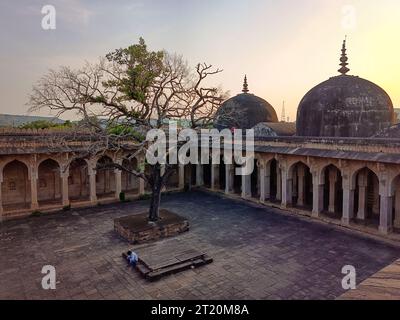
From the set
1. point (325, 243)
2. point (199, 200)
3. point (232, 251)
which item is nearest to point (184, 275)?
point (232, 251)

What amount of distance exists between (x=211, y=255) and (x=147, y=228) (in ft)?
12.2

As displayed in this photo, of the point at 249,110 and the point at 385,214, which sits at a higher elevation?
the point at 249,110

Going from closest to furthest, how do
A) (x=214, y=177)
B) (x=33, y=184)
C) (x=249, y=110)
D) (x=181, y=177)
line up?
(x=33, y=184) → (x=214, y=177) → (x=181, y=177) → (x=249, y=110)

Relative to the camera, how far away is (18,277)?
38.2ft

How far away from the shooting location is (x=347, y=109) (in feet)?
65.4

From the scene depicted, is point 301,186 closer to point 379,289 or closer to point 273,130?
point 273,130

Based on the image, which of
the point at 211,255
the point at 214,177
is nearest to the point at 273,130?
the point at 214,177

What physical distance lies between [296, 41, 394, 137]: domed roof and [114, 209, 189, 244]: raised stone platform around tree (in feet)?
36.6

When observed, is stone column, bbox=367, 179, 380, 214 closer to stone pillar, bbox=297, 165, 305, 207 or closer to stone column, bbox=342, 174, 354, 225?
stone column, bbox=342, 174, 354, 225

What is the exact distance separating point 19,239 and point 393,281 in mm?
16596

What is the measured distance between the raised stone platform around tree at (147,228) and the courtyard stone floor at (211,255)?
50 centimetres

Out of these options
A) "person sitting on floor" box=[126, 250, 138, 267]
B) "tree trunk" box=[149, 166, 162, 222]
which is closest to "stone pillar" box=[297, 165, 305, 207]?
"tree trunk" box=[149, 166, 162, 222]

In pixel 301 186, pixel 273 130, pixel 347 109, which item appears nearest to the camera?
pixel 347 109

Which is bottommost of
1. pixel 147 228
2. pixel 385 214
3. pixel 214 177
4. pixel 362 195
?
pixel 147 228
